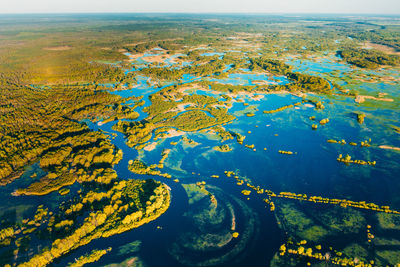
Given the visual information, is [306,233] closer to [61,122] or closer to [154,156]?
[154,156]

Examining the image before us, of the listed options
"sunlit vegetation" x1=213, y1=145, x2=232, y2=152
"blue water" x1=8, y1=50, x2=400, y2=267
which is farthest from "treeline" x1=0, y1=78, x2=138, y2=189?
"sunlit vegetation" x1=213, y1=145, x2=232, y2=152

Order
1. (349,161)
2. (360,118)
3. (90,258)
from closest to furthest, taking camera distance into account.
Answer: (90,258)
(349,161)
(360,118)

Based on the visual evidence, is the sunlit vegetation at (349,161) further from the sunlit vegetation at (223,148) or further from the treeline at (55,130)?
the treeline at (55,130)

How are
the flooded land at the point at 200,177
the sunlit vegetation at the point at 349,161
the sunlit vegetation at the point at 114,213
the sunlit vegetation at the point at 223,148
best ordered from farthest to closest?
1. the sunlit vegetation at the point at 223,148
2. the sunlit vegetation at the point at 349,161
3. the flooded land at the point at 200,177
4. the sunlit vegetation at the point at 114,213

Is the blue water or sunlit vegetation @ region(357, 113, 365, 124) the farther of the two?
sunlit vegetation @ region(357, 113, 365, 124)

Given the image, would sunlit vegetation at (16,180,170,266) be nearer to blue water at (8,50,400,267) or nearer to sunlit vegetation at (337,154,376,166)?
blue water at (8,50,400,267)

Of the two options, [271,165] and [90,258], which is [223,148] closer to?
[271,165]

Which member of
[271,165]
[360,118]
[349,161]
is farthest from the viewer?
[360,118]

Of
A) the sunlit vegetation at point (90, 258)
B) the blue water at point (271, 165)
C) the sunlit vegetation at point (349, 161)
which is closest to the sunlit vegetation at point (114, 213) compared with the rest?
the blue water at point (271, 165)

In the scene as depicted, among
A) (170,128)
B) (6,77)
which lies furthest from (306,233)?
(6,77)

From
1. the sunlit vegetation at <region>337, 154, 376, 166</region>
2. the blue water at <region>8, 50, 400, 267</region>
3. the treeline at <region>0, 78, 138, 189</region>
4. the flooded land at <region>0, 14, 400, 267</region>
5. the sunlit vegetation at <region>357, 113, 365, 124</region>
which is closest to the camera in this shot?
the flooded land at <region>0, 14, 400, 267</region>

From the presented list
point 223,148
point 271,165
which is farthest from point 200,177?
point 271,165
